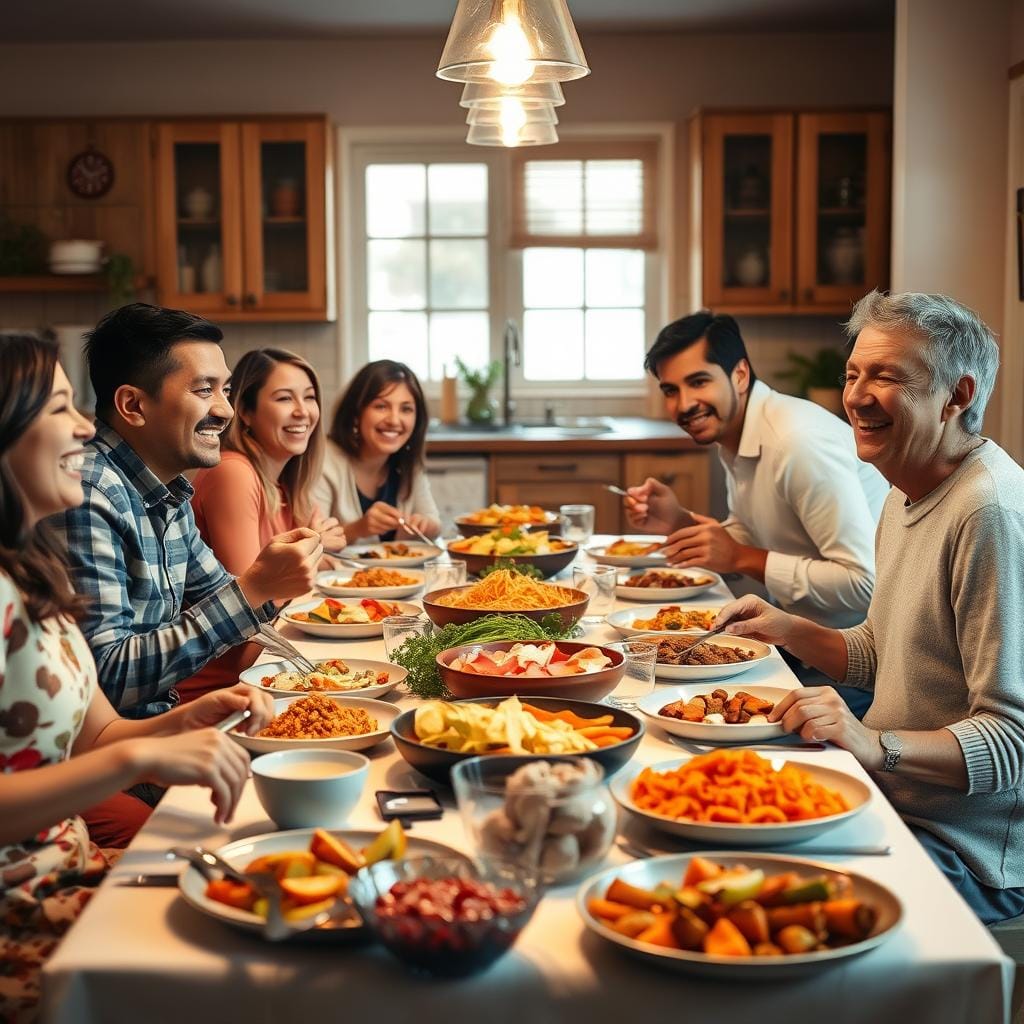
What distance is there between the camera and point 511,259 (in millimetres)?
6297

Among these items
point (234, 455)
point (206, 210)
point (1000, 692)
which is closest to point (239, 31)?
point (206, 210)

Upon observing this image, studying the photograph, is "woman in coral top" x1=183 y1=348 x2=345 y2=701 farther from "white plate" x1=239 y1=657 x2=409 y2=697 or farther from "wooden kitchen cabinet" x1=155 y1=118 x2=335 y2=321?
"wooden kitchen cabinet" x1=155 y1=118 x2=335 y2=321

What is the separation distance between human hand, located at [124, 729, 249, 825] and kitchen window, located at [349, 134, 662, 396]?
5071 mm

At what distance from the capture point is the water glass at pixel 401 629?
6.70ft

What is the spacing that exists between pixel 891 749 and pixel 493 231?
488 centimetres

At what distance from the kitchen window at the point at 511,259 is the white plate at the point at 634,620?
3.81 m

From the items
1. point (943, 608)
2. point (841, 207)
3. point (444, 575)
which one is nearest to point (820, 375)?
point (841, 207)

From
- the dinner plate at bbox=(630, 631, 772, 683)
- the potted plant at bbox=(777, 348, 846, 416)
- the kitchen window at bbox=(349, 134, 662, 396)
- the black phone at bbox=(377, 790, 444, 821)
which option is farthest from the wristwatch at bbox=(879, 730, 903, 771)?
the kitchen window at bbox=(349, 134, 662, 396)

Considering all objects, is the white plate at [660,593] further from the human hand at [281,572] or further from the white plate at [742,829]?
the white plate at [742,829]

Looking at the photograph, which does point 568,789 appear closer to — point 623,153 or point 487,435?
point 487,435

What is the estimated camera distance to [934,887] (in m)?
1.23

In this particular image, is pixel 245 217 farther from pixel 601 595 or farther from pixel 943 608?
pixel 943 608

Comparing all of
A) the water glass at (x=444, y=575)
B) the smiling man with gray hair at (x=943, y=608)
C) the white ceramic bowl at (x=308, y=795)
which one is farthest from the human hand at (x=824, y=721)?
the water glass at (x=444, y=575)

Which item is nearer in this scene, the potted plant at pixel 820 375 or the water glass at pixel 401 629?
the water glass at pixel 401 629
